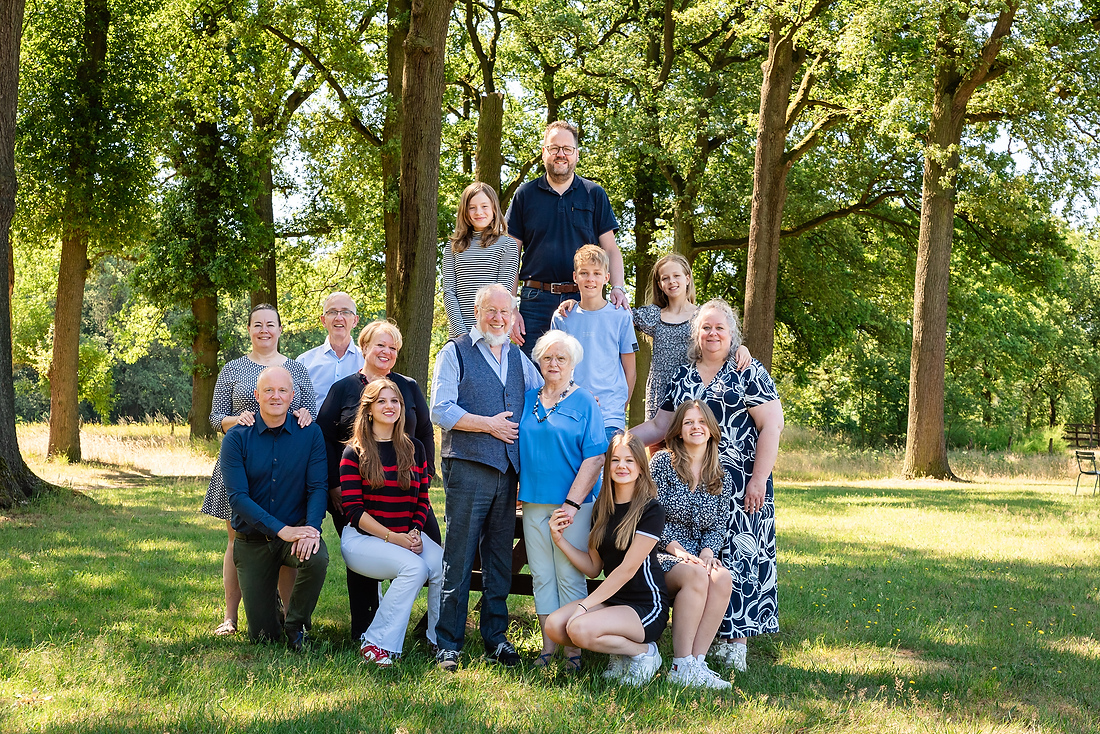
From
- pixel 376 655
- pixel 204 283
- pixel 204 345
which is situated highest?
pixel 204 283

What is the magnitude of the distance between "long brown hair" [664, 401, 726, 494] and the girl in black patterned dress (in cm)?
29

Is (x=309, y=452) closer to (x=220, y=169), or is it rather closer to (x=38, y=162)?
(x=38, y=162)

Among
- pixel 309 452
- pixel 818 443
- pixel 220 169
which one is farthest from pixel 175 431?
pixel 309 452

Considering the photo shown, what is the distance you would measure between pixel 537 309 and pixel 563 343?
3.07 ft

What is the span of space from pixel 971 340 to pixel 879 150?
1221cm

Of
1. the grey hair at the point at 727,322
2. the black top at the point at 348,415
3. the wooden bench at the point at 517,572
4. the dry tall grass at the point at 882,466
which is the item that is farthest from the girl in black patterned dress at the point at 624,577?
the dry tall grass at the point at 882,466

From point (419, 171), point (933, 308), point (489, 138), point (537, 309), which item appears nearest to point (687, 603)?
point (537, 309)

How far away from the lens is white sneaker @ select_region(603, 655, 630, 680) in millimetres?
4684

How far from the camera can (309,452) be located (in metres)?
5.28

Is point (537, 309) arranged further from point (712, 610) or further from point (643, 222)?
point (643, 222)

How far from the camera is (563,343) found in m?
4.85

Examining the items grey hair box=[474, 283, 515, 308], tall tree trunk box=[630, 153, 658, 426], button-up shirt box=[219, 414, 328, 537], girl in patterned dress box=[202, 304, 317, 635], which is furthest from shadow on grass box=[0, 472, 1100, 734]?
tall tree trunk box=[630, 153, 658, 426]

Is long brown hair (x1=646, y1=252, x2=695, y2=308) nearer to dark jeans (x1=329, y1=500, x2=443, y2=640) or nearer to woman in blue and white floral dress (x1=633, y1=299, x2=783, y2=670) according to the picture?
woman in blue and white floral dress (x1=633, y1=299, x2=783, y2=670)

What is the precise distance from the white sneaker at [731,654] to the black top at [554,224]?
2404mm
